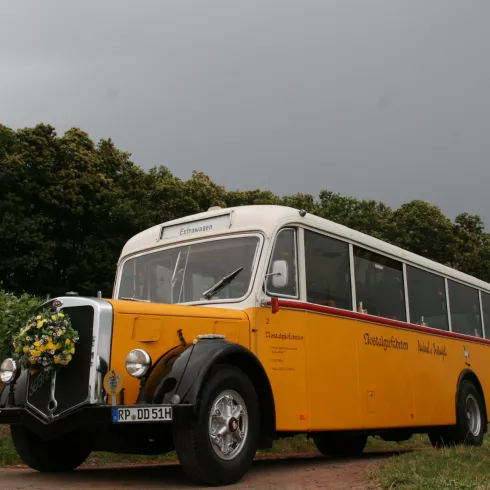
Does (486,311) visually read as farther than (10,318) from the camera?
Yes

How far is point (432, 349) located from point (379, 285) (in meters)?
1.95

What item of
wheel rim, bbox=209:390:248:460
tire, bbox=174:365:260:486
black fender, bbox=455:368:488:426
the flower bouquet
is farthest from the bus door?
black fender, bbox=455:368:488:426

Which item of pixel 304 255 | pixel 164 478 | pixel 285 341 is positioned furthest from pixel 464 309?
pixel 164 478

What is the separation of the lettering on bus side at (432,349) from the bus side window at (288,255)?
369cm

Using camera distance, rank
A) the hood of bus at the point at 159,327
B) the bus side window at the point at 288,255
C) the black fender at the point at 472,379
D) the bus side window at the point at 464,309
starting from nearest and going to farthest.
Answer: the hood of bus at the point at 159,327
the bus side window at the point at 288,255
the black fender at the point at 472,379
the bus side window at the point at 464,309

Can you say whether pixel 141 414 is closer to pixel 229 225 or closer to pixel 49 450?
pixel 49 450

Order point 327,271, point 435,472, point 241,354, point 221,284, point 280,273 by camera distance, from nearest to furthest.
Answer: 1. point 435,472
2. point 241,354
3. point 280,273
4. point 221,284
5. point 327,271

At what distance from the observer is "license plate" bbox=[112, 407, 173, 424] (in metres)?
6.00

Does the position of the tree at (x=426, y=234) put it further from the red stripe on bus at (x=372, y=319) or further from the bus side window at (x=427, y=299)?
the bus side window at (x=427, y=299)

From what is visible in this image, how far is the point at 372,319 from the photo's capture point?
9.75 metres

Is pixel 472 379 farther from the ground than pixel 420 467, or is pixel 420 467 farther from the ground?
pixel 472 379

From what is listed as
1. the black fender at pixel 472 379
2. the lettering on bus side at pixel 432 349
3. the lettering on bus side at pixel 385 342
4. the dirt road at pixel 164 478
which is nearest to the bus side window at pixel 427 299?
the lettering on bus side at pixel 432 349

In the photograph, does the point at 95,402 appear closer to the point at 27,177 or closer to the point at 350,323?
the point at 350,323

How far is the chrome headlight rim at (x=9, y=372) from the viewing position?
6.80 m
